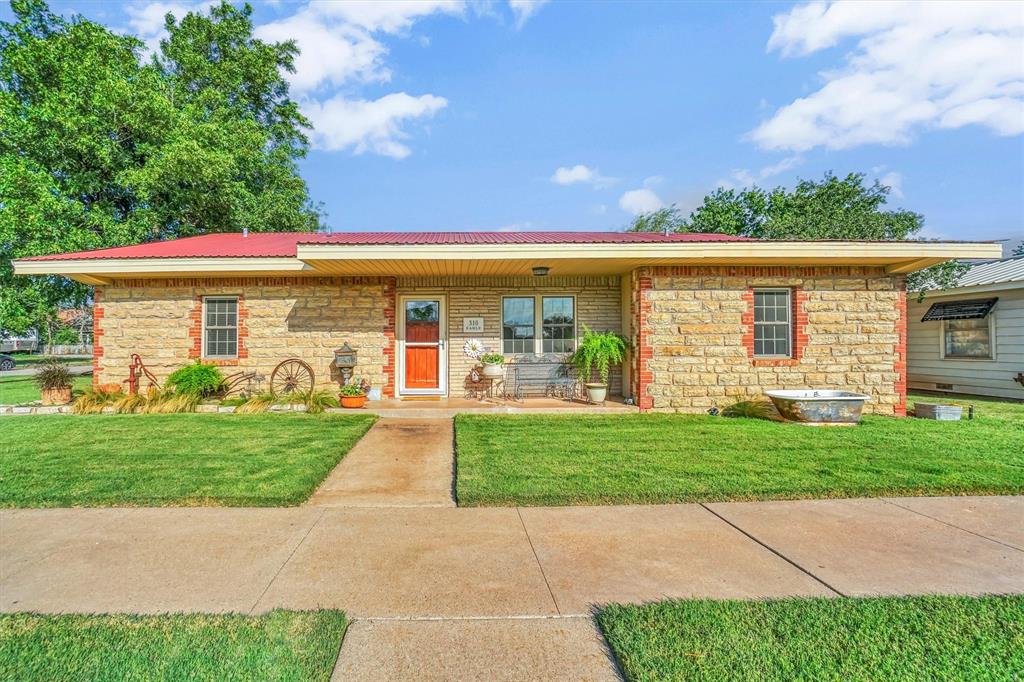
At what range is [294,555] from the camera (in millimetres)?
3354

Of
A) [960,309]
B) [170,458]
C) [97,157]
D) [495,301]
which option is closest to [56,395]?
[170,458]

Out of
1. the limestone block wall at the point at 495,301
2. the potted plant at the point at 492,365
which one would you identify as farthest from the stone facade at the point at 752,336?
the potted plant at the point at 492,365

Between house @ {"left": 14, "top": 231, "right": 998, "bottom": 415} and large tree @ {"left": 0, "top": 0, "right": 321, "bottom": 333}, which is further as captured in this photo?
large tree @ {"left": 0, "top": 0, "right": 321, "bottom": 333}

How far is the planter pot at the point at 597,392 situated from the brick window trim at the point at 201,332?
7.07m

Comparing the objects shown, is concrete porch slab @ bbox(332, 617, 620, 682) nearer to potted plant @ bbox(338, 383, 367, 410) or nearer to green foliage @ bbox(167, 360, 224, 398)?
potted plant @ bbox(338, 383, 367, 410)

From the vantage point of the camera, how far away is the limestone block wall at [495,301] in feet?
34.6

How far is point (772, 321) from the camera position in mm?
9383

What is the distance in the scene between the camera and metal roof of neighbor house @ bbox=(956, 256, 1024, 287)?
11164mm

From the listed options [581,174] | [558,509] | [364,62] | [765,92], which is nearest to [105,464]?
[558,509]

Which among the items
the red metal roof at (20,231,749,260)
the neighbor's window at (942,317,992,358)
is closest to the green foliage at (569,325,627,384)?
→ the red metal roof at (20,231,749,260)

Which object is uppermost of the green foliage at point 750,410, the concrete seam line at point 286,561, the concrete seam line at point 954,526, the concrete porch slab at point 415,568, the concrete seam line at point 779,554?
the green foliage at point 750,410

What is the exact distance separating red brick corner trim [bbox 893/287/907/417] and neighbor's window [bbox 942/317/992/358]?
4.50 meters

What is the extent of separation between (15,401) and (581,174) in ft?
98.5

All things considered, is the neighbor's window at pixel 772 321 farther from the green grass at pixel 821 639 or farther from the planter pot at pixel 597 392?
the green grass at pixel 821 639
